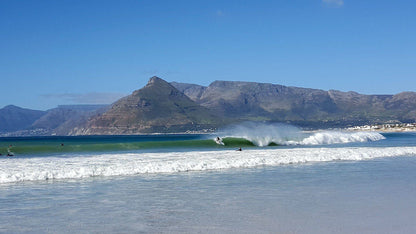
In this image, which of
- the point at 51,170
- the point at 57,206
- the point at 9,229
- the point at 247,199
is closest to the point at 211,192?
the point at 247,199

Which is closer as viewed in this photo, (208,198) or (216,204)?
(216,204)

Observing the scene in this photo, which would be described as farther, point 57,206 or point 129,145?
point 129,145

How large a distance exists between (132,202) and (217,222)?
3.90 m

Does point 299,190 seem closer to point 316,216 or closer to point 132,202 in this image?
point 316,216

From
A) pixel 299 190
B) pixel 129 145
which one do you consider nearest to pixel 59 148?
pixel 129 145

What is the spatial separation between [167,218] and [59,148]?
116 feet

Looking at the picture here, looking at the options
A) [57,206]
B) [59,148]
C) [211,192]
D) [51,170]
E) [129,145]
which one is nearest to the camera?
[57,206]

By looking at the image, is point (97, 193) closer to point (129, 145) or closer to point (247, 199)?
point (247, 199)

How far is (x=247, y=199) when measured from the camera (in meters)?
14.0

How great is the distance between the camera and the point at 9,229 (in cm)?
1047

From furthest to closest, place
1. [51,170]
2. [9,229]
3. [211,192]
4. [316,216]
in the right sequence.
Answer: [51,170]
[211,192]
[316,216]
[9,229]

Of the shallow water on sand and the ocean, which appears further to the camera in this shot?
the ocean

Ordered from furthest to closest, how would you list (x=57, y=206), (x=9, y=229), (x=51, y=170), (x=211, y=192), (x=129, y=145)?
1. (x=129, y=145)
2. (x=51, y=170)
3. (x=211, y=192)
4. (x=57, y=206)
5. (x=9, y=229)

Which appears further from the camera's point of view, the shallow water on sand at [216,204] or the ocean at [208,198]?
the ocean at [208,198]
